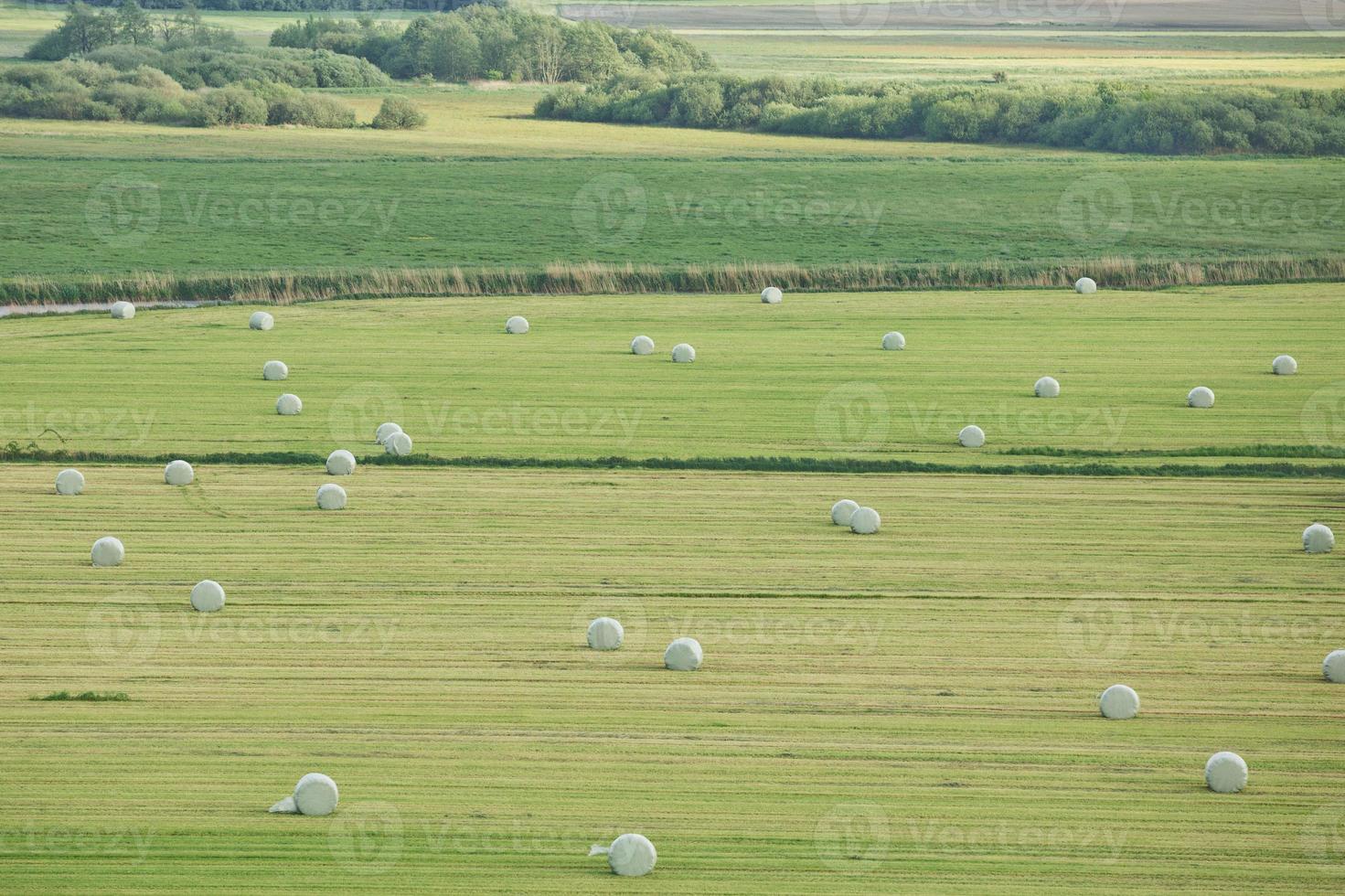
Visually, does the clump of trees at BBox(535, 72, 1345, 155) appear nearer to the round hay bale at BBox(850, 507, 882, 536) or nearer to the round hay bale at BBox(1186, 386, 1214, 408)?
the round hay bale at BBox(1186, 386, 1214, 408)

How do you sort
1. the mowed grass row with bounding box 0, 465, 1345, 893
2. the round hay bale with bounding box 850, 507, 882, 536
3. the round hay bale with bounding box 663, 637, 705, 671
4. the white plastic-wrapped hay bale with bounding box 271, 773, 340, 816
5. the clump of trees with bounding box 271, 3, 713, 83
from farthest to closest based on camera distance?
the clump of trees with bounding box 271, 3, 713, 83, the round hay bale with bounding box 850, 507, 882, 536, the round hay bale with bounding box 663, 637, 705, 671, the white plastic-wrapped hay bale with bounding box 271, 773, 340, 816, the mowed grass row with bounding box 0, 465, 1345, 893

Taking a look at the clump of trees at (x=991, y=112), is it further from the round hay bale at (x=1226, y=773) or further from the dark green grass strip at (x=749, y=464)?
the round hay bale at (x=1226, y=773)

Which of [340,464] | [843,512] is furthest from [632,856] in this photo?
[340,464]

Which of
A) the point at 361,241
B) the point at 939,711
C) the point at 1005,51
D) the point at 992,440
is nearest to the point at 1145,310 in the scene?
the point at 992,440

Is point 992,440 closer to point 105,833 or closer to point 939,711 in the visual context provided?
point 939,711

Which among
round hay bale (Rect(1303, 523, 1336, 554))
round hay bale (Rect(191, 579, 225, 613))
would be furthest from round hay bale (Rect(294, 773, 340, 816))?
Answer: round hay bale (Rect(1303, 523, 1336, 554))
